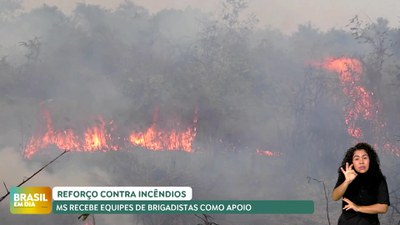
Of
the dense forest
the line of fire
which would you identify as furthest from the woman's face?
the line of fire

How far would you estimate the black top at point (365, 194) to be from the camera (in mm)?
4180

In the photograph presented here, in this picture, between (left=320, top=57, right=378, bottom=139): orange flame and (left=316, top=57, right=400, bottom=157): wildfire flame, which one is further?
(left=320, top=57, right=378, bottom=139): orange flame

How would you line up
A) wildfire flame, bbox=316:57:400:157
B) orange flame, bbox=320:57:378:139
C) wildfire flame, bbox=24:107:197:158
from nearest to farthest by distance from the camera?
wildfire flame, bbox=24:107:197:158 → wildfire flame, bbox=316:57:400:157 → orange flame, bbox=320:57:378:139

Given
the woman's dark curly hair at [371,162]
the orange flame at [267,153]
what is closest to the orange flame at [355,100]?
the orange flame at [267,153]

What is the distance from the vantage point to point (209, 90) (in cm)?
3816

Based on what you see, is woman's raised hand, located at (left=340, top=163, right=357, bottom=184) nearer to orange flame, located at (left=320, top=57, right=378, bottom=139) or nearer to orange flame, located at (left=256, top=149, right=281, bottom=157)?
orange flame, located at (left=256, top=149, right=281, bottom=157)

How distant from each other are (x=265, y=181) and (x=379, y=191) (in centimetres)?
3204

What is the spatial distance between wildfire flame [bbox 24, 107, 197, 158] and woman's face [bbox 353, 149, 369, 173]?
3227 centimetres

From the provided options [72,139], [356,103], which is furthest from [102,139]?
[356,103]

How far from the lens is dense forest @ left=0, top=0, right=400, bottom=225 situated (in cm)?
3581

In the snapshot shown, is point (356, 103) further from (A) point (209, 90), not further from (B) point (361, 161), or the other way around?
(B) point (361, 161)

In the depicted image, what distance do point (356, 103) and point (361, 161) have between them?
117 ft

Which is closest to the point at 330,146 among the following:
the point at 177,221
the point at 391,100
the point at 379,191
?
the point at 391,100

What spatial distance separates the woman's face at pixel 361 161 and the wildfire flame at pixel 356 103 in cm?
3514
